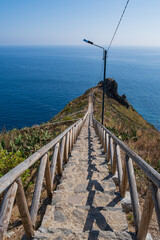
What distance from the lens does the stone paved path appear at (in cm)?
222

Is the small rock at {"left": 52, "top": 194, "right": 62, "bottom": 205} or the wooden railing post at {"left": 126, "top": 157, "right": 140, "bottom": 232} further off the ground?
the wooden railing post at {"left": 126, "top": 157, "right": 140, "bottom": 232}

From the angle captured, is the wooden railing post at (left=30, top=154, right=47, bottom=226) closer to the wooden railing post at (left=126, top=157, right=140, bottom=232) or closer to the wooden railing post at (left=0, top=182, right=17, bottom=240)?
the wooden railing post at (left=0, top=182, right=17, bottom=240)

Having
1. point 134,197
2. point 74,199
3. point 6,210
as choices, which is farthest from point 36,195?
point 134,197

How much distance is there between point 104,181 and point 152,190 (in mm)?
2228

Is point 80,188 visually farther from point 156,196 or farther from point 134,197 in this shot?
point 156,196

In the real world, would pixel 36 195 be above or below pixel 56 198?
above

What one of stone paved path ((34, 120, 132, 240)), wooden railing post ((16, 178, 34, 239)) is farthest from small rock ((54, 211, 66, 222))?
wooden railing post ((16, 178, 34, 239))

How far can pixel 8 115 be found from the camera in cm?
5622

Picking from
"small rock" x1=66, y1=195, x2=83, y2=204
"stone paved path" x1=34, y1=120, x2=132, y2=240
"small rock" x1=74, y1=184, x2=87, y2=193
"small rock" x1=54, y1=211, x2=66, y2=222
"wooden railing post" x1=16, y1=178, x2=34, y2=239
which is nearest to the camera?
"wooden railing post" x1=16, y1=178, x2=34, y2=239

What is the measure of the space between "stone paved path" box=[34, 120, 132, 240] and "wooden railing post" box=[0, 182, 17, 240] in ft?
2.59

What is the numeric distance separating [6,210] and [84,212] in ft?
5.06

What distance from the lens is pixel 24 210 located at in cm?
202

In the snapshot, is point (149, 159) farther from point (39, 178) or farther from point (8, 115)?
point (8, 115)

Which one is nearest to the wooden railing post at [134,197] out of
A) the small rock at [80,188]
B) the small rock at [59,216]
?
the small rock at [59,216]
